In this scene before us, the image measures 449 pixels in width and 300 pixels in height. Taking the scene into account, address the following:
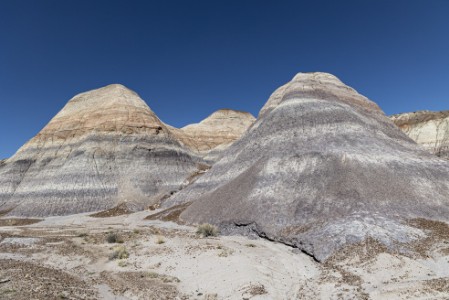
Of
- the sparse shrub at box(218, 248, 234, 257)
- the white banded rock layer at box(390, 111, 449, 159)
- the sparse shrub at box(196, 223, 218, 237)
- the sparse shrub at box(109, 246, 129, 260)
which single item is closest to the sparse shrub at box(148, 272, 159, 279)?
the sparse shrub at box(218, 248, 234, 257)

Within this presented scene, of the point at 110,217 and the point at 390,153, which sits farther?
the point at 110,217

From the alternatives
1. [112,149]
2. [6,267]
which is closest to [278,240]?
[6,267]

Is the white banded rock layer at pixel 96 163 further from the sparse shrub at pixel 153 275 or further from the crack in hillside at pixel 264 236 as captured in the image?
the sparse shrub at pixel 153 275

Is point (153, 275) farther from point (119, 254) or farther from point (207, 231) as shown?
point (207, 231)

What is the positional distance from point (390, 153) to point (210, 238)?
18319 millimetres

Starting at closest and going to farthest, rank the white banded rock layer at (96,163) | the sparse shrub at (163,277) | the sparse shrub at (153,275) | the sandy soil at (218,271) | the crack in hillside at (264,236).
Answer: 1. the sandy soil at (218,271)
2. the sparse shrub at (163,277)
3. the sparse shrub at (153,275)
4. the crack in hillside at (264,236)
5. the white banded rock layer at (96,163)

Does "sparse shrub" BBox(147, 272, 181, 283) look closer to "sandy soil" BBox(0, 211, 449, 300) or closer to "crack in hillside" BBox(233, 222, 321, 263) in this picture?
"sandy soil" BBox(0, 211, 449, 300)

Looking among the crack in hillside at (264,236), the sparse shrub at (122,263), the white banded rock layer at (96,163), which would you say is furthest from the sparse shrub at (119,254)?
the white banded rock layer at (96,163)

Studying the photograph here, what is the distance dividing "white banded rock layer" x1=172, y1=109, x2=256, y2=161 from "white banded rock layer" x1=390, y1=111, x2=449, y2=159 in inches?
1388

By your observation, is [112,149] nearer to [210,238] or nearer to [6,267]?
[210,238]

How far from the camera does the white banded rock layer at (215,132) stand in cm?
8183

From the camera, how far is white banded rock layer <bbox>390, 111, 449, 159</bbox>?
214 feet

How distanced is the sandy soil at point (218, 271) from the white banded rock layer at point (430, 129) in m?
51.7

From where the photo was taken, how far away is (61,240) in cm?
2506
